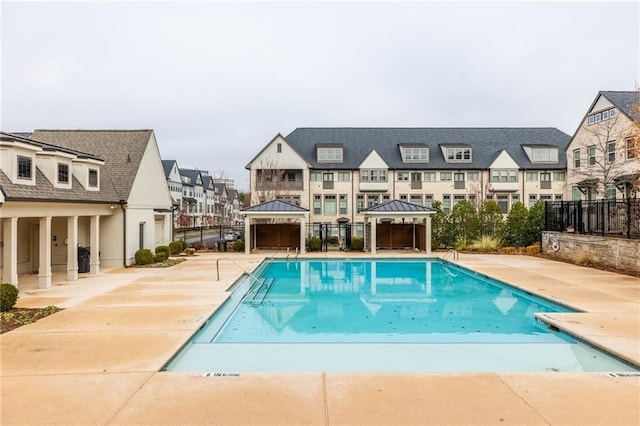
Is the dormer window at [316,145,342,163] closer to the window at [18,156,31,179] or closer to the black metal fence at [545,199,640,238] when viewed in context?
the black metal fence at [545,199,640,238]

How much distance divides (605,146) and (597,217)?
10283 millimetres

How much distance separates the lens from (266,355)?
8.14m

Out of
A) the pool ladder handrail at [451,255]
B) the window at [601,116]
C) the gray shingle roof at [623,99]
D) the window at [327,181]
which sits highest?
the gray shingle roof at [623,99]

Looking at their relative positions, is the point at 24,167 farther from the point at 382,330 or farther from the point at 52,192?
the point at 382,330

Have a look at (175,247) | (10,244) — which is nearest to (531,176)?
(175,247)

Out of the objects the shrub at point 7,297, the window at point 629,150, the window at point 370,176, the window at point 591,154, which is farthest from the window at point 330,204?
the shrub at point 7,297

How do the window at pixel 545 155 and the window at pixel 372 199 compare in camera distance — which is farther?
the window at pixel 545 155

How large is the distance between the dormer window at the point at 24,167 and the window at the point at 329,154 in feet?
91.7

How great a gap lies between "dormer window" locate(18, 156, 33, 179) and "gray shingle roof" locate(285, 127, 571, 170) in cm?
2740

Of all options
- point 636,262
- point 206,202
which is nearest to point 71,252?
point 636,262

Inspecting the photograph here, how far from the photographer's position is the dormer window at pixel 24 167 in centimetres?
1363

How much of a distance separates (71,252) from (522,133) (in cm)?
4160

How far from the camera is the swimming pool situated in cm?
766

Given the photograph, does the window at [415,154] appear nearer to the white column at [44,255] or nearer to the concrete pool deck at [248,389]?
the white column at [44,255]
